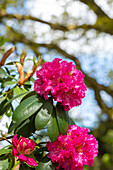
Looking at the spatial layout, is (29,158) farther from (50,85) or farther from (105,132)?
(105,132)

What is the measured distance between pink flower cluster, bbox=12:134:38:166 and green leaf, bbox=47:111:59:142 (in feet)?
0.24

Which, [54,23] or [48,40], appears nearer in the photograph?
[54,23]

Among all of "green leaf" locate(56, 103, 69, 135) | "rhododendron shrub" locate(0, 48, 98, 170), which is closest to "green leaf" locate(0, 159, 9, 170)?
"rhododendron shrub" locate(0, 48, 98, 170)

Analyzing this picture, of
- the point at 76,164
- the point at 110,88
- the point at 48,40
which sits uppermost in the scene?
the point at 76,164

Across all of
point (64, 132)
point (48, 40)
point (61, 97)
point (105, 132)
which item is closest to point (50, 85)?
point (61, 97)

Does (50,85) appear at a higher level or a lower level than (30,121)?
higher

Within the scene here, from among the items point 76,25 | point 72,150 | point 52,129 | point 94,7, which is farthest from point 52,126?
point 76,25

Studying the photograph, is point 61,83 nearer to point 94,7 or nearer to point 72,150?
point 72,150

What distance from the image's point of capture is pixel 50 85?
0.84 metres

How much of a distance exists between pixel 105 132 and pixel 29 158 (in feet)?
23.0

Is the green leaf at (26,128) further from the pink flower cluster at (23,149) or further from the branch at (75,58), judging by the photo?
the branch at (75,58)

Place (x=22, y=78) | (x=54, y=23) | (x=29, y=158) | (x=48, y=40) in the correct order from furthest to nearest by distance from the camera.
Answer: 1. (x=48, y=40)
2. (x=54, y=23)
3. (x=22, y=78)
4. (x=29, y=158)

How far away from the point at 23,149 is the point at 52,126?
13 centimetres

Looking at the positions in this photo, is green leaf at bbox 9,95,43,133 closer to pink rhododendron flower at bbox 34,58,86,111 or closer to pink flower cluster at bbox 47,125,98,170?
pink rhododendron flower at bbox 34,58,86,111
